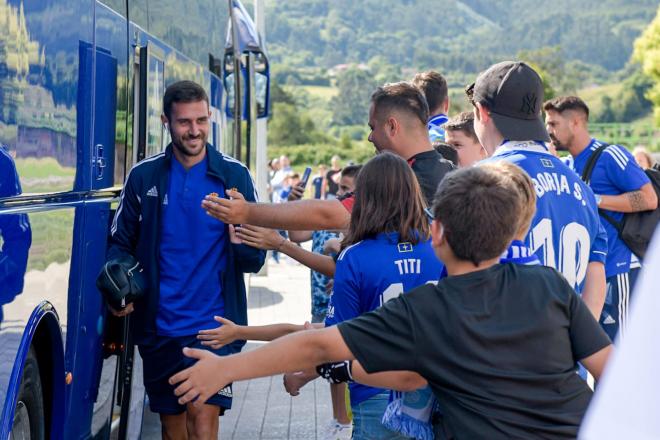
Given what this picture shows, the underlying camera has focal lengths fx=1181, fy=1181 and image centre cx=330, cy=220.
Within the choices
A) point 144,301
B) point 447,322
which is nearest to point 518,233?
point 447,322

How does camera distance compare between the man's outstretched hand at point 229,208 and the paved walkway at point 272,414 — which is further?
the paved walkway at point 272,414

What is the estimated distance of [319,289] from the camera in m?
8.44

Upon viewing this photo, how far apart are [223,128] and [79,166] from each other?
268 inches

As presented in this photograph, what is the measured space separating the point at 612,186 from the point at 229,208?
11.0 ft

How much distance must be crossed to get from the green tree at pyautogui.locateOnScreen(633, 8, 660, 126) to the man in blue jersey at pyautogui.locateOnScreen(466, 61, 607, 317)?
61.6 meters

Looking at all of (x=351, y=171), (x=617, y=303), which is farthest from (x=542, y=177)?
(x=351, y=171)

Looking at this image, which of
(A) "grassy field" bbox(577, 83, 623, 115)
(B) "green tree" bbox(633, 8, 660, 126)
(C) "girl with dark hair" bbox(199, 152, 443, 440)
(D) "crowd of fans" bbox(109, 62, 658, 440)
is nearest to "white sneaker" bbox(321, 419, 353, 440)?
(D) "crowd of fans" bbox(109, 62, 658, 440)

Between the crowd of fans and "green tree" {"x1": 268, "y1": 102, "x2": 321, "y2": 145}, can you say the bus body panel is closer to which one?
the crowd of fans

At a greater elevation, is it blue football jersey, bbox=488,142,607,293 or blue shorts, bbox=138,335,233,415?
blue football jersey, bbox=488,142,607,293

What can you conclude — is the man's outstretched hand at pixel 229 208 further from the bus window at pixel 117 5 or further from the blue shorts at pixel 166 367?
the bus window at pixel 117 5

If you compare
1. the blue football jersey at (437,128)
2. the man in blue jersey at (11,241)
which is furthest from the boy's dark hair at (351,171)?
the man in blue jersey at (11,241)

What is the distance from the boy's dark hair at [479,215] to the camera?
299 centimetres

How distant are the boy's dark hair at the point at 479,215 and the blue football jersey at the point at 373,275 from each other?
1127mm

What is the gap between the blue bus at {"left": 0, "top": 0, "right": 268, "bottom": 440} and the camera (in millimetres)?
4055
